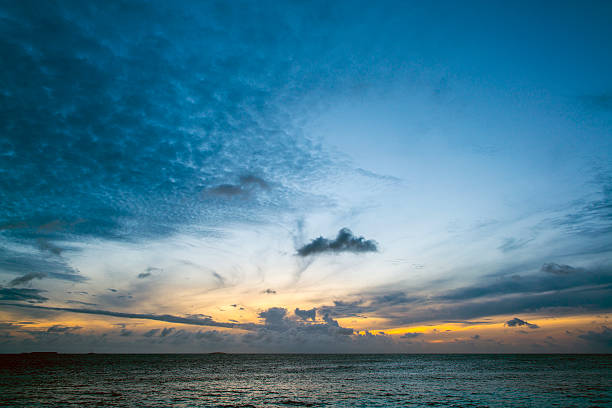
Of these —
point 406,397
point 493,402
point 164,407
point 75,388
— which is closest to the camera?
point 164,407

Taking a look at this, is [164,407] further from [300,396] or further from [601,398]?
[601,398]

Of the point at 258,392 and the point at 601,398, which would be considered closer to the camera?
the point at 601,398

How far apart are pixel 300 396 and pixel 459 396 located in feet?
77.4

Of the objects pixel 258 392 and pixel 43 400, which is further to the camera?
pixel 258 392

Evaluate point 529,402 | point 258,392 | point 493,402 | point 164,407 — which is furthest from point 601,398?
point 164,407

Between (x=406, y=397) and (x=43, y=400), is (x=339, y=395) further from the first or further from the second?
(x=43, y=400)

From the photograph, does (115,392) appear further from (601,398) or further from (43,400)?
(601,398)

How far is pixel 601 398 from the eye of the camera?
48.7 metres

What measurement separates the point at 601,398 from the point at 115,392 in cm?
7279

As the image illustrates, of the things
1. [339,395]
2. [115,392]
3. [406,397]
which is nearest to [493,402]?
[406,397]

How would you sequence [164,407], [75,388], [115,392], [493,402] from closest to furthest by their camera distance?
[164,407] → [493,402] → [115,392] → [75,388]

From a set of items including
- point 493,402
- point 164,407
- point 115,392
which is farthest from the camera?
point 115,392

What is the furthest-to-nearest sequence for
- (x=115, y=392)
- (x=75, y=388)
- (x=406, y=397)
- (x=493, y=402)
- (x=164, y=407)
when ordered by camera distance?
1. (x=75, y=388)
2. (x=115, y=392)
3. (x=406, y=397)
4. (x=493, y=402)
5. (x=164, y=407)

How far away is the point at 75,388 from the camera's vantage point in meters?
61.7
